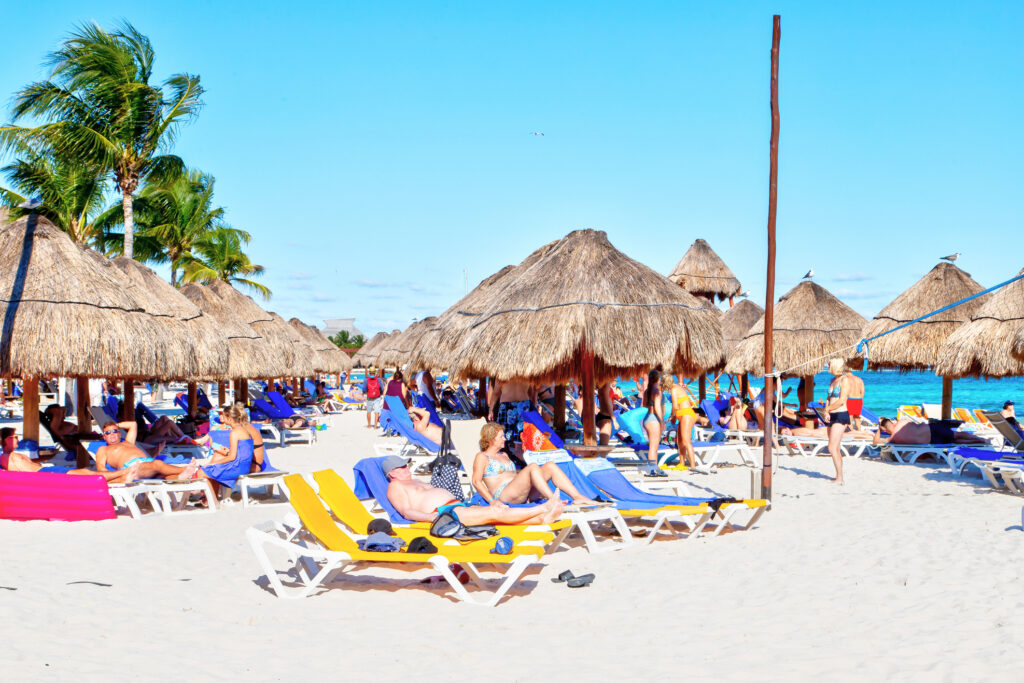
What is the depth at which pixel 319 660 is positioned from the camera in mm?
3604

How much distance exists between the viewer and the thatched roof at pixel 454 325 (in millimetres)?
10438

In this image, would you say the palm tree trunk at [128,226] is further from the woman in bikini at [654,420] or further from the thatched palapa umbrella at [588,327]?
the woman in bikini at [654,420]

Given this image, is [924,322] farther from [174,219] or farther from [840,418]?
[174,219]

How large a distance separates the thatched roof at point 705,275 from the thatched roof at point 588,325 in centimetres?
1390

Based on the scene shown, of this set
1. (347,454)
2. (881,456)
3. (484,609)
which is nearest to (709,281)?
(881,456)

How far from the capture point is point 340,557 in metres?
Answer: 4.52

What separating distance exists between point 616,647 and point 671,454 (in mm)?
6887

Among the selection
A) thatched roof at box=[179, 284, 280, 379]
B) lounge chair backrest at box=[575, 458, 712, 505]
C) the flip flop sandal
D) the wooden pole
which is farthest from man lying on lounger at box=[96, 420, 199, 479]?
thatched roof at box=[179, 284, 280, 379]

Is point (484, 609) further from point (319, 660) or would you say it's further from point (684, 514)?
point (684, 514)

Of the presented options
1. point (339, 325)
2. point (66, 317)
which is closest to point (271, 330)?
point (66, 317)

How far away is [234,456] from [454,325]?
4.30 meters

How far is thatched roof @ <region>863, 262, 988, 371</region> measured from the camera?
1361 cm

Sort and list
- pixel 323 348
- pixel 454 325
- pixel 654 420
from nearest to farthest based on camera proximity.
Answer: pixel 654 420, pixel 454 325, pixel 323 348

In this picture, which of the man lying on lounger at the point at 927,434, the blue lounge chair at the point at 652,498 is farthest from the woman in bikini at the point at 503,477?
the man lying on lounger at the point at 927,434
